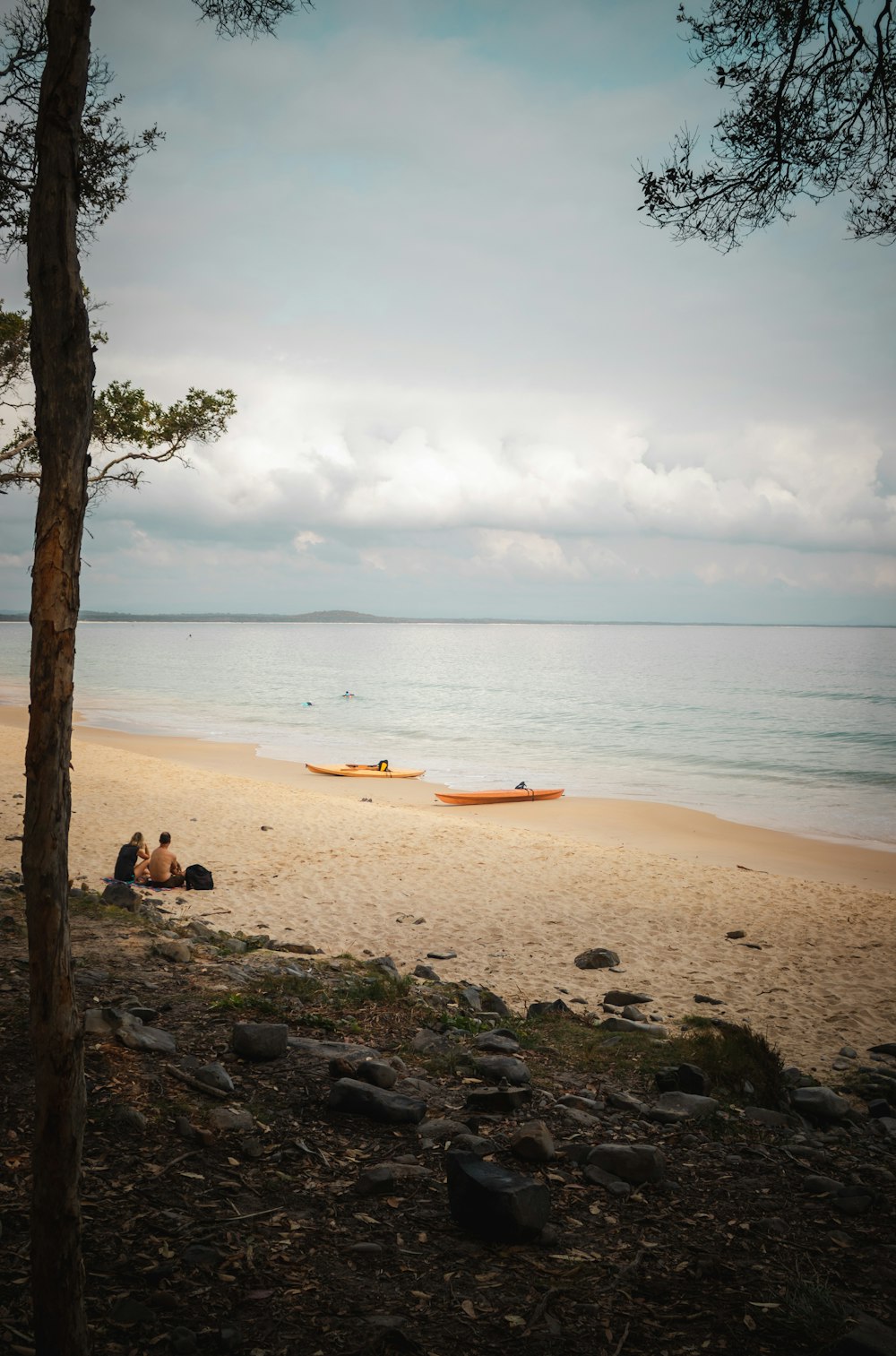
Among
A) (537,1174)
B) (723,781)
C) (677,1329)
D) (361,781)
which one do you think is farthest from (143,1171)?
(723,781)

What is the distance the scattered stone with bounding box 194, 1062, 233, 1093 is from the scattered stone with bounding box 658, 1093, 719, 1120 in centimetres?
284

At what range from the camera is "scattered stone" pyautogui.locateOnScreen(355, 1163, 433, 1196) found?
13.9 ft

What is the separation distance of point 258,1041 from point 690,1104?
115 inches

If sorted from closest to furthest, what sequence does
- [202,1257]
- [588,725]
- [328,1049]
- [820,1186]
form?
[202,1257] → [820,1186] → [328,1049] → [588,725]

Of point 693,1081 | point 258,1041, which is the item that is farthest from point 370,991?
point 693,1081

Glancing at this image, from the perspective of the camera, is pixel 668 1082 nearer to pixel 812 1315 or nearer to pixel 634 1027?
pixel 634 1027

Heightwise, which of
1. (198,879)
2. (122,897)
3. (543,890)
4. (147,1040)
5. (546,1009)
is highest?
(147,1040)

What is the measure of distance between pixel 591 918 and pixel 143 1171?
9514 mm

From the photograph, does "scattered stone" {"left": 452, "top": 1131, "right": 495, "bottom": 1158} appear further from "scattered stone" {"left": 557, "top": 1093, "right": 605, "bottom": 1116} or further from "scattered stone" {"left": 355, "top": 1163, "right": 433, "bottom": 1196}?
"scattered stone" {"left": 557, "top": 1093, "right": 605, "bottom": 1116}

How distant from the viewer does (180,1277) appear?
3352 mm

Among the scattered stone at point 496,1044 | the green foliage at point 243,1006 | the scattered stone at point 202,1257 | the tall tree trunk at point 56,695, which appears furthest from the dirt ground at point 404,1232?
the tall tree trunk at point 56,695

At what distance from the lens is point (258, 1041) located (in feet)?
18.4

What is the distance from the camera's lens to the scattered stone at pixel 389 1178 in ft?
13.9

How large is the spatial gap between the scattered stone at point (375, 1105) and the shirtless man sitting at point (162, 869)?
8602mm
